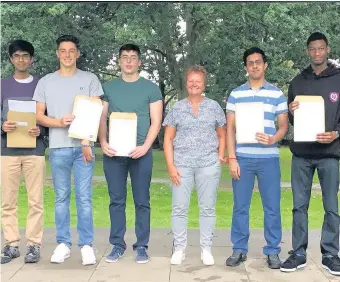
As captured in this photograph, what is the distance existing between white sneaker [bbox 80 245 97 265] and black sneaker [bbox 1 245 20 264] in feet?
2.41

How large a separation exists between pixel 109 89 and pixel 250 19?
1234cm

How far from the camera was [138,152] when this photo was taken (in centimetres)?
534

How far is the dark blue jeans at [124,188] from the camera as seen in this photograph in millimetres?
5484

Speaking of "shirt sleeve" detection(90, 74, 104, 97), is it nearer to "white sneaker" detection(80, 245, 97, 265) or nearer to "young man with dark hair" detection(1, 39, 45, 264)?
"young man with dark hair" detection(1, 39, 45, 264)

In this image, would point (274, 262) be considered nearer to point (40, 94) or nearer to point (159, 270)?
point (159, 270)

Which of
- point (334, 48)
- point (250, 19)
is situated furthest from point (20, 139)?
point (334, 48)

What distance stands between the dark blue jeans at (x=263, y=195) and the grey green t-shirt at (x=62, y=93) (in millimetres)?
1598

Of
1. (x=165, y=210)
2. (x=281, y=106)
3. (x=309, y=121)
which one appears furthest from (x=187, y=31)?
(x=309, y=121)

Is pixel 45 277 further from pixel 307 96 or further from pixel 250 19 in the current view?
pixel 250 19

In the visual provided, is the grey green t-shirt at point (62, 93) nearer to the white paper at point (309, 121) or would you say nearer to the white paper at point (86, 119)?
the white paper at point (86, 119)

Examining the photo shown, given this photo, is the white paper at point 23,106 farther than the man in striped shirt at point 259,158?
Yes

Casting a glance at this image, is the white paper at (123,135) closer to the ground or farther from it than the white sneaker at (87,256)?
farther from it

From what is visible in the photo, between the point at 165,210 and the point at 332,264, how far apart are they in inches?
228

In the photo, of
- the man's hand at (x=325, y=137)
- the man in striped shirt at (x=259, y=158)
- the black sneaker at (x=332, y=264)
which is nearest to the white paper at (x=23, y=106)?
the man in striped shirt at (x=259, y=158)
